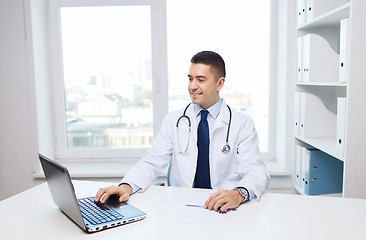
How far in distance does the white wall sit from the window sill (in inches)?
6.8

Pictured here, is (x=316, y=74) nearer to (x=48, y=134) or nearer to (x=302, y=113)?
(x=302, y=113)

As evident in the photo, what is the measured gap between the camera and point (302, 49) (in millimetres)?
2252

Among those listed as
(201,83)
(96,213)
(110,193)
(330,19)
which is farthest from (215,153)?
(330,19)

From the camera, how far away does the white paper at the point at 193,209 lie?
3.91 ft

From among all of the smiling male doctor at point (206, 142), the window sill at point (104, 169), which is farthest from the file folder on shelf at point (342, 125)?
the window sill at point (104, 169)

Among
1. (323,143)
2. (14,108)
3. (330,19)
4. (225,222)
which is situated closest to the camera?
(225,222)

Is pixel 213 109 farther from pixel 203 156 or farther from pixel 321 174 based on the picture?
pixel 321 174

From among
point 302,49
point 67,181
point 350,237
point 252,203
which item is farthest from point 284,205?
point 302,49

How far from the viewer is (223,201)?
1258 millimetres

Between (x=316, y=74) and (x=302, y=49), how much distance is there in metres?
0.19

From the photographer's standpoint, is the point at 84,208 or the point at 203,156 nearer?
the point at 84,208

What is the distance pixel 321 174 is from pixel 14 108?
2.25 meters

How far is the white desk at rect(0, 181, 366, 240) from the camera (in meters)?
1.07

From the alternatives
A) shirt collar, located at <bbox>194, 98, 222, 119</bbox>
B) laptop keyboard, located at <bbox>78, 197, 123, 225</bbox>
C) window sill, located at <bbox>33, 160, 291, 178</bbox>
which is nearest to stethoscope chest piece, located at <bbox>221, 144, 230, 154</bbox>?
shirt collar, located at <bbox>194, 98, 222, 119</bbox>
